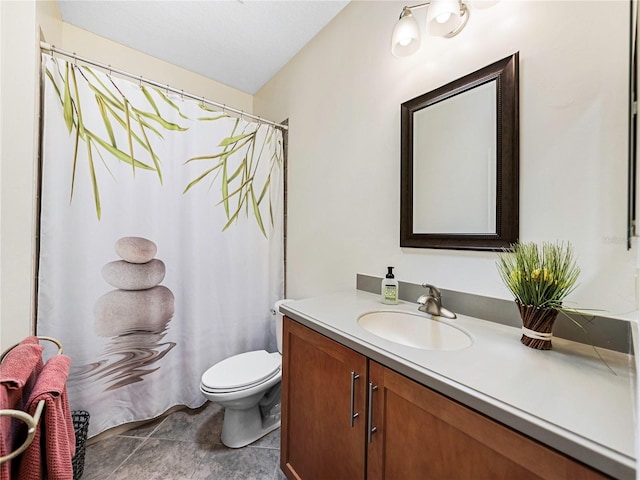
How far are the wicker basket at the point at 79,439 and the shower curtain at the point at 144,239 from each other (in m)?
0.16

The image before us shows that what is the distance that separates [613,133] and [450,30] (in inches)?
27.3

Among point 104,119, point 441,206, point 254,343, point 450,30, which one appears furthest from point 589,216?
point 104,119

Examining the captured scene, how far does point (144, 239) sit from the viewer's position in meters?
1.58

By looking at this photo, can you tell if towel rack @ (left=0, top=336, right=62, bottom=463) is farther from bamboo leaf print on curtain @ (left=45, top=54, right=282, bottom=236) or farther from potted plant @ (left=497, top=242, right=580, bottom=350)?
potted plant @ (left=497, top=242, right=580, bottom=350)

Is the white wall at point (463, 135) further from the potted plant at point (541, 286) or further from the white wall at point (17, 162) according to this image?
the white wall at point (17, 162)

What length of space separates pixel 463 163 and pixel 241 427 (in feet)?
5.91

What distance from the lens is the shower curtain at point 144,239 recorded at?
1342 mm

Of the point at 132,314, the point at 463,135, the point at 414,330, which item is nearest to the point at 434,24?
the point at 463,135

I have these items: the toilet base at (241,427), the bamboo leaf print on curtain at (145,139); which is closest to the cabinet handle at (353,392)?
the toilet base at (241,427)

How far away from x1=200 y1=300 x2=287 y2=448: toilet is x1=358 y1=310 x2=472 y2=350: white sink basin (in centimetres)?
77

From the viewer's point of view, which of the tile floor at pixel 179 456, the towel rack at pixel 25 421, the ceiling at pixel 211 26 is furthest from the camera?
the ceiling at pixel 211 26

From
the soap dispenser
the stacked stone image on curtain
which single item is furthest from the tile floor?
the soap dispenser

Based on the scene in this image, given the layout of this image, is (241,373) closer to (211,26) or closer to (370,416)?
(370,416)

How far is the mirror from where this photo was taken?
950 mm
